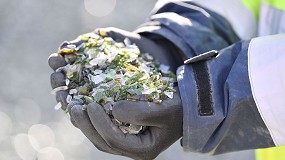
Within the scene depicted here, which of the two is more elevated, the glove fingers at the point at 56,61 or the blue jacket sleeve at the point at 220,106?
the glove fingers at the point at 56,61

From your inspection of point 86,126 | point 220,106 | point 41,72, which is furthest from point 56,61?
point 41,72

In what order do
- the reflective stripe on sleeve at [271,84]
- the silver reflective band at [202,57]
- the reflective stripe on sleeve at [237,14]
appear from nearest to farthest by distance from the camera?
the reflective stripe on sleeve at [271,84] → the silver reflective band at [202,57] → the reflective stripe on sleeve at [237,14]

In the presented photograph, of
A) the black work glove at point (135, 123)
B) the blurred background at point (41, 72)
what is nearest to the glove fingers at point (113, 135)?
the black work glove at point (135, 123)

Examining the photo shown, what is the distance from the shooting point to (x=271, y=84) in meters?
1.10

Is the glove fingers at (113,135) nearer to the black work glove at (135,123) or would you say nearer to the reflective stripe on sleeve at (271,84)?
the black work glove at (135,123)

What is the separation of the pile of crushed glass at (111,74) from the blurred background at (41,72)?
0.99m

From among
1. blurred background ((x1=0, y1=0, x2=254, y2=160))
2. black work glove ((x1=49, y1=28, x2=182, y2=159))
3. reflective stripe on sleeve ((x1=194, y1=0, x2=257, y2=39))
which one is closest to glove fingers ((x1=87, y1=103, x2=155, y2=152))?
black work glove ((x1=49, y1=28, x2=182, y2=159))

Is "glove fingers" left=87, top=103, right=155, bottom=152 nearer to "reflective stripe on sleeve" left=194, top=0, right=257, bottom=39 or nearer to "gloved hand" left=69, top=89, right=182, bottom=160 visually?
"gloved hand" left=69, top=89, right=182, bottom=160

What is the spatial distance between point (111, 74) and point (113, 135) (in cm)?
17

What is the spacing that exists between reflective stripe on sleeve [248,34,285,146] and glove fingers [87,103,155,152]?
0.21 metres

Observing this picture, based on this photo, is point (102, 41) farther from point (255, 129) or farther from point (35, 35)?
point (35, 35)

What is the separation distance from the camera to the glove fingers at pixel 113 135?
1130mm

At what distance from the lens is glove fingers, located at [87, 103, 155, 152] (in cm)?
113

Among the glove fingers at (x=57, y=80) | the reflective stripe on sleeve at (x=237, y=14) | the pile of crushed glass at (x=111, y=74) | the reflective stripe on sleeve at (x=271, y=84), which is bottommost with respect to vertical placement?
the reflective stripe on sleeve at (x=271, y=84)
